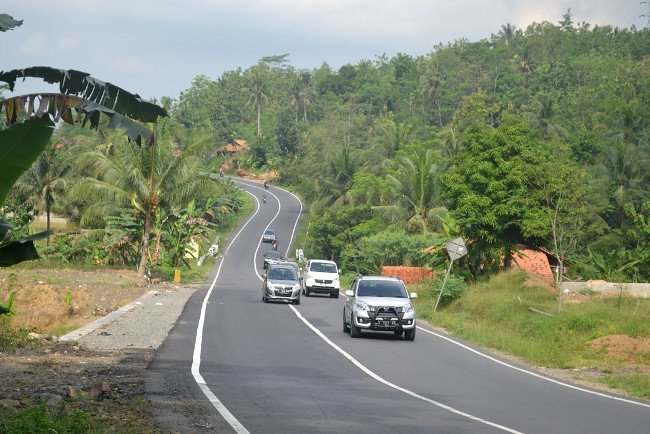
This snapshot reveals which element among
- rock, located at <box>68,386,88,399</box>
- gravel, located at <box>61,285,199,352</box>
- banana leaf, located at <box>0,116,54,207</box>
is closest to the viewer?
banana leaf, located at <box>0,116,54,207</box>

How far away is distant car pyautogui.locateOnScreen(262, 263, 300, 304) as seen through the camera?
39969 millimetres

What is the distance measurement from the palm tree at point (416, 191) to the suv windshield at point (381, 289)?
1491 inches

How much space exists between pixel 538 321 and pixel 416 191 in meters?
38.5

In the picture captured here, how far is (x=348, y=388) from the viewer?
1666cm

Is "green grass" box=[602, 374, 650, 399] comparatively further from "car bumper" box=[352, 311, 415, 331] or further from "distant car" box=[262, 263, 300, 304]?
"distant car" box=[262, 263, 300, 304]

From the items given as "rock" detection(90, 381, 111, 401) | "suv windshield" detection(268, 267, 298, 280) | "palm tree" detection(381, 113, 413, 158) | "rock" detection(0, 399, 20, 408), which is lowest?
"suv windshield" detection(268, 267, 298, 280)

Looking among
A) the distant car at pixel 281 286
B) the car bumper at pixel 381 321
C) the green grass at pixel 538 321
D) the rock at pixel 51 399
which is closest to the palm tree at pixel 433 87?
the distant car at pixel 281 286

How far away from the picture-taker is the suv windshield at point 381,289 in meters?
27.5

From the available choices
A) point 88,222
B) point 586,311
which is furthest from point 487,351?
point 88,222

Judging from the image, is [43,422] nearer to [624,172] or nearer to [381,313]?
[381,313]

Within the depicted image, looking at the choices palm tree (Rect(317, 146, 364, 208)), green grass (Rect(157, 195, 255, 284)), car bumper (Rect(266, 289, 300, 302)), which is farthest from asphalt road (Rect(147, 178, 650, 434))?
palm tree (Rect(317, 146, 364, 208))

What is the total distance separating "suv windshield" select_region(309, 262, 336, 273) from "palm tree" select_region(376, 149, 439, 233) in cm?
1829

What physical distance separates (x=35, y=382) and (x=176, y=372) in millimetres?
3187

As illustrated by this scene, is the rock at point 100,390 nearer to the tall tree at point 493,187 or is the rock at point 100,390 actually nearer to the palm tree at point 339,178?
the tall tree at point 493,187
